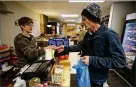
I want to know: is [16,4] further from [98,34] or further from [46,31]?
[46,31]

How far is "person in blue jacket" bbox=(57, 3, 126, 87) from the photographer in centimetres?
131

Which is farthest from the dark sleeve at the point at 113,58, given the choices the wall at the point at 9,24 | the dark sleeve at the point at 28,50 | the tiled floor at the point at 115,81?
the wall at the point at 9,24

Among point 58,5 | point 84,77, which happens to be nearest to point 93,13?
point 84,77

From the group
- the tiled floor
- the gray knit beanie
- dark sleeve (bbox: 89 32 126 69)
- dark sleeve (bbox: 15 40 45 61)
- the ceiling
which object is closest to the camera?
dark sleeve (bbox: 89 32 126 69)

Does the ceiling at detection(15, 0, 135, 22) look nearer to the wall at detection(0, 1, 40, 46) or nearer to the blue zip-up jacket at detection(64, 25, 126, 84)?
the wall at detection(0, 1, 40, 46)

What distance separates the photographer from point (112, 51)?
1.32 meters

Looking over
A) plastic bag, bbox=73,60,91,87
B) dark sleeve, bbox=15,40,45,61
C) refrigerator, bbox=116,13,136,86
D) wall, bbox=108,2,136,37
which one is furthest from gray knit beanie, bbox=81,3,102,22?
wall, bbox=108,2,136,37

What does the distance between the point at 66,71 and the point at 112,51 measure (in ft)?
2.28

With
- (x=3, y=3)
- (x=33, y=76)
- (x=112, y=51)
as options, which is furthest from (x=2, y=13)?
(x=112, y=51)

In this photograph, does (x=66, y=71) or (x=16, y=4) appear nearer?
(x=66, y=71)

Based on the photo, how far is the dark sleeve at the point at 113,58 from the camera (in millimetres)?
1304

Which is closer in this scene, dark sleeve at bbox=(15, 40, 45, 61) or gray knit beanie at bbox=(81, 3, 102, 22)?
gray knit beanie at bbox=(81, 3, 102, 22)

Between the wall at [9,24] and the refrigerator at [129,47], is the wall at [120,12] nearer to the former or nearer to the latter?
the refrigerator at [129,47]

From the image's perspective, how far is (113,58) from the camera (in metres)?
1.31
